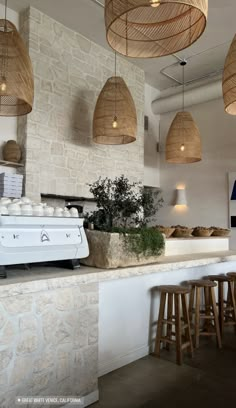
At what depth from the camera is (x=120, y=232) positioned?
247 cm

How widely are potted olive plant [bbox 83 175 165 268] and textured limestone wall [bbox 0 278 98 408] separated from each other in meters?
0.26

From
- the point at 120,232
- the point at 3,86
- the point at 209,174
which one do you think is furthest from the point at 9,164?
the point at 209,174

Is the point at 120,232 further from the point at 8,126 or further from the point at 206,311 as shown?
the point at 8,126

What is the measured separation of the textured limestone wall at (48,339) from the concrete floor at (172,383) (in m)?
0.30

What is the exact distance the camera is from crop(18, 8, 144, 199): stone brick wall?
4.77 meters

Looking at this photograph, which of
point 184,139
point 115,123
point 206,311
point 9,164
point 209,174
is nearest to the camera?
point 206,311

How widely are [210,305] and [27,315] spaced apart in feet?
8.33

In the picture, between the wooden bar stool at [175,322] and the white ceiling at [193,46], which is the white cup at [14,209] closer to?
the wooden bar stool at [175,322]

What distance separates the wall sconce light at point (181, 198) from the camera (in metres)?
7.23

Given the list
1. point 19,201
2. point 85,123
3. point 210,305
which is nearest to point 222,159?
point 85,123

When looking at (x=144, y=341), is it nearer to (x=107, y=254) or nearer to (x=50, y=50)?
(x=107, y=254)

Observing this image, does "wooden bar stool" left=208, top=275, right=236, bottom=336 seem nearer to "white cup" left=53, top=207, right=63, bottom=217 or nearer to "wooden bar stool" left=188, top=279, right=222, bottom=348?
"wooden bar stool" left=188, top=279, right=222, bottom=348

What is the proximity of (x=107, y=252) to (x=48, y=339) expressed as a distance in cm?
68

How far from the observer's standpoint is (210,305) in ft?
12.7
